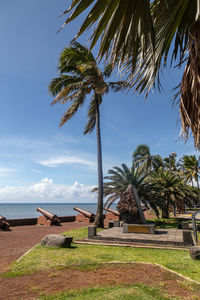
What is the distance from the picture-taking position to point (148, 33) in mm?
2344

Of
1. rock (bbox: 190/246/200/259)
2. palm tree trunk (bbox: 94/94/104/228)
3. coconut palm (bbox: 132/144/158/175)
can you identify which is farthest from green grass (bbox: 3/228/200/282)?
coconut palm (bbox: 132/144/158/175)

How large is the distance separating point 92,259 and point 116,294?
9.81ft

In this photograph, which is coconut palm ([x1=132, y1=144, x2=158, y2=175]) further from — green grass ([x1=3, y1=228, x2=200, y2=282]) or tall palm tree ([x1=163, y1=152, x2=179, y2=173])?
green grass ([x1=3, y1=228, x2=200, y2=282])

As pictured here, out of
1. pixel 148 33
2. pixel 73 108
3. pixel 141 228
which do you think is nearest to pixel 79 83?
pixel 73 108

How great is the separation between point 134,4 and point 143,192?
51.7ft

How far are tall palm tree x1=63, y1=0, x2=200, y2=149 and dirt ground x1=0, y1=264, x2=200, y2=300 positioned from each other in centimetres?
318

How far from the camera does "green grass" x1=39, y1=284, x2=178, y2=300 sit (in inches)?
139

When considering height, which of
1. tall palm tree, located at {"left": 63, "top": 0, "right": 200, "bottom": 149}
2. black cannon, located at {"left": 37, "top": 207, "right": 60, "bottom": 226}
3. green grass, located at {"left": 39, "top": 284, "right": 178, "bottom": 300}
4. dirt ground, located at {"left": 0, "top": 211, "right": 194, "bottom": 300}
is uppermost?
tall palm tree, located at {"left": 63, "top": 0, "right": 200, "bottom": 149}

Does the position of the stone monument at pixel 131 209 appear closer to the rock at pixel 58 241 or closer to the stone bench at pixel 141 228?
the stone bench at pixel 141 228

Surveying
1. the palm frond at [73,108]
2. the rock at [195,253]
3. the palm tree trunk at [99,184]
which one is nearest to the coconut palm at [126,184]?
the palm tree trunk at [99,184]

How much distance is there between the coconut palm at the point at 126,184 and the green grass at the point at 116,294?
12.7 meters

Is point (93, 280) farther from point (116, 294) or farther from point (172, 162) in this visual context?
point (172, 162)

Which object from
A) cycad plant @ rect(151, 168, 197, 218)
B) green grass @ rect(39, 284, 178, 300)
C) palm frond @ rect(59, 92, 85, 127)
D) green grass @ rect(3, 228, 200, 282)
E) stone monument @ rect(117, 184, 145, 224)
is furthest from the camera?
cycad plant @ rect(151, 168, 197, 218)

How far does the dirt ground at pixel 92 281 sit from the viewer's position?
3.93 meters
